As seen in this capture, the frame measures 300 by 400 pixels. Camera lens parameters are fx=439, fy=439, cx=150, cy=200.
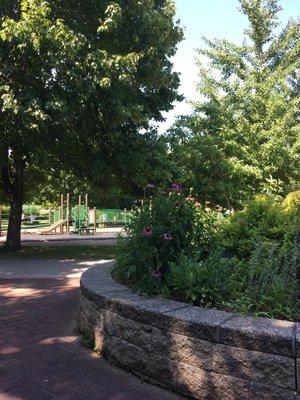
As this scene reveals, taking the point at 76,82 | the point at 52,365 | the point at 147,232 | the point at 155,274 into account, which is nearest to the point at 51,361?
the point at 52,365

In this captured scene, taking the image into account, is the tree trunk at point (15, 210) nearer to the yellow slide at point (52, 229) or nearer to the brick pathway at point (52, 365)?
the brick pathway at point (52, 365)

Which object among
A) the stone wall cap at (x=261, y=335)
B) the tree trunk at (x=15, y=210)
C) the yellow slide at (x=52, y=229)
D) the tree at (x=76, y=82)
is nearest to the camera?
the stone wall cap at (x=261, y=335)

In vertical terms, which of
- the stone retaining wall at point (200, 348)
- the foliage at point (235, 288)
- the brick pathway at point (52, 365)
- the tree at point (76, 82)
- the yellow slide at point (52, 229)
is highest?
the tree at point (76, 82)

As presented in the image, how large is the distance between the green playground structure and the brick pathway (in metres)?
14.5

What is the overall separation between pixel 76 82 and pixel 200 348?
7840 millimetres

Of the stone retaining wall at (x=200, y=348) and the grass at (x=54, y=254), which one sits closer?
the stone retaining wall at (x=200, y=348)

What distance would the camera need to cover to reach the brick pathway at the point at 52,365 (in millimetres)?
3301

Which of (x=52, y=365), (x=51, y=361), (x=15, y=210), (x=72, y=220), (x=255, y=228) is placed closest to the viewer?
(x=52, y=365)

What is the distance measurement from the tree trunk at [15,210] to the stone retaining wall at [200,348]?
1061 cm

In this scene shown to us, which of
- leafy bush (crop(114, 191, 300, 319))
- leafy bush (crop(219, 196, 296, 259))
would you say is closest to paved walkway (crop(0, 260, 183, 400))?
leafy bush (crop(114, 191, 300, 319))

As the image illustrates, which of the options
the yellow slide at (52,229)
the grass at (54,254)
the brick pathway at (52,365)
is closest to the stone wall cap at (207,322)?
the brick pathway at (52,365)

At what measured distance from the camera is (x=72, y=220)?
3189 centimetres

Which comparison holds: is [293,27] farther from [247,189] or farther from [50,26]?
[50,26]

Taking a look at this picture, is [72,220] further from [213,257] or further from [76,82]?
[213,257]
